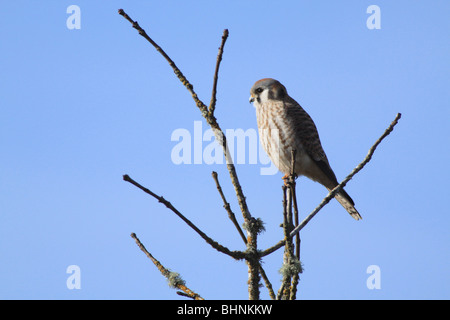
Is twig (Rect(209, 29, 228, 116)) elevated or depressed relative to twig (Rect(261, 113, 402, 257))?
elevated

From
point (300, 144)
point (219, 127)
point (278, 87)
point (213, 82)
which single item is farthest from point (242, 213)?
point (278, 87)

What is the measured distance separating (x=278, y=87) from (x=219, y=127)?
12.0 ft

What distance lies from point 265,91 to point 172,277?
153 inches

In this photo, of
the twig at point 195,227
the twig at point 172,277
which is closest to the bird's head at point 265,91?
the twig at point 172,277

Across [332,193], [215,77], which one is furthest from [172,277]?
[215,77]

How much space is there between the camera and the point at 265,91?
21.0 feet

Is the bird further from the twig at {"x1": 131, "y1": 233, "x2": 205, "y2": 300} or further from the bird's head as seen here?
the twig at {"x1": 131, "y1": 233, "x2": 205, "y2": 300}

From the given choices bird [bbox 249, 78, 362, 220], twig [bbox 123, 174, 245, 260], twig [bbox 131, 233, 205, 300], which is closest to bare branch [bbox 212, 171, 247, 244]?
twig [bbox 123, 174, 245, 260]

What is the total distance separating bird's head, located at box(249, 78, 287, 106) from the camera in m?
6.36

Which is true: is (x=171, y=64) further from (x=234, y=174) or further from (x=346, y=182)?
(x=346, y=182)

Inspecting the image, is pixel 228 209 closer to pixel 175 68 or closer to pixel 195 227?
pixel 195 227

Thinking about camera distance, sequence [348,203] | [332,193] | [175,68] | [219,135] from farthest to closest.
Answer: [348,203] < [175,68] < [219,135] < [332,193]

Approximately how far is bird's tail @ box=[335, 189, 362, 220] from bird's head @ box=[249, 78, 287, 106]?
132 cm
